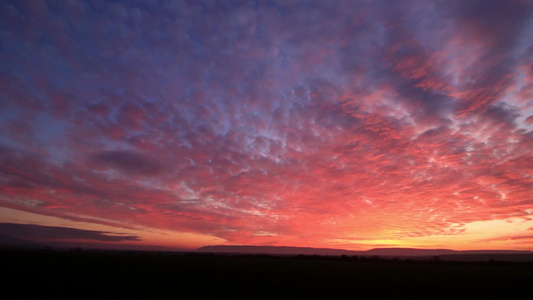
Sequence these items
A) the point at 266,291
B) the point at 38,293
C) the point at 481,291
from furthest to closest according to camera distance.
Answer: the point at 481,291, the point at 266,291, the point at 38,293

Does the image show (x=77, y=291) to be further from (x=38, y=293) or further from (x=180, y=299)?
(x=180, y=299)

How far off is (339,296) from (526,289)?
20.2 m

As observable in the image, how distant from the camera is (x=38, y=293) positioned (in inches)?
805

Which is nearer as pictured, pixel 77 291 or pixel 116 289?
pixel 77 291

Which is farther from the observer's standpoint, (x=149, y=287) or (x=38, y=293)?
(x=149, y=287)

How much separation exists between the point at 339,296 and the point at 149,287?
1498 cm

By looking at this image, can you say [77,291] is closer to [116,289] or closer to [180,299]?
[116,289]

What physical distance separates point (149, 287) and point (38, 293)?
735 cm

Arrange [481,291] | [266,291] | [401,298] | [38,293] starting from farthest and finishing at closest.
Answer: [481,291] → [266,291] → [401,298] → [38,293]

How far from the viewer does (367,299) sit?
21516mm

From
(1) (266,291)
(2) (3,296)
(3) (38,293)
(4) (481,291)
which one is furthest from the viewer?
(4) (481,291)

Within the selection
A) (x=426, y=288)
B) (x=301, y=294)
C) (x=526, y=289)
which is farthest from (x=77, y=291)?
(x=526, y=289)

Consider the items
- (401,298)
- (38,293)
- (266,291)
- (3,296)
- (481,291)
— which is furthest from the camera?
(481,291)

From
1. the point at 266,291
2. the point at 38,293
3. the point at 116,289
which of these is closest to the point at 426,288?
the point at 266,291
